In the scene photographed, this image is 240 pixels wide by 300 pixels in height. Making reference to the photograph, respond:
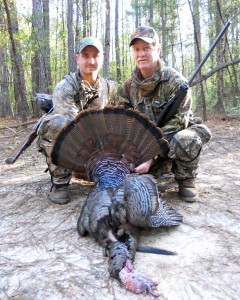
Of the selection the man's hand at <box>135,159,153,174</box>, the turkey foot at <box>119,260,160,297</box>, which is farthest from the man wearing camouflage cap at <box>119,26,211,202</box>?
the turkey foot at <box>119,260,160,297</box>

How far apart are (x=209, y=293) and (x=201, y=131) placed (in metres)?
2.02

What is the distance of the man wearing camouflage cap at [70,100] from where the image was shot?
3557 millimetres

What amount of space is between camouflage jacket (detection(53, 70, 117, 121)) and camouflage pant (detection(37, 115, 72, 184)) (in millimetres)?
119

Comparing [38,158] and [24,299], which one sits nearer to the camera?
[24,299]

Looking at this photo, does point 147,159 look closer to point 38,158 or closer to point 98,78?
point 98,78

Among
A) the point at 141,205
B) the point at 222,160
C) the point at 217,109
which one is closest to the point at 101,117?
the point at 141,205

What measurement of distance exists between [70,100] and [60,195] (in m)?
1.10

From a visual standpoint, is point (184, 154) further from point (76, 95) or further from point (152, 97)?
point (76, 95)

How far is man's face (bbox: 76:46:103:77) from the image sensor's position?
12.1 ft

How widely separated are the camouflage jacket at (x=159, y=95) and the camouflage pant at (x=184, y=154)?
0.17 metres

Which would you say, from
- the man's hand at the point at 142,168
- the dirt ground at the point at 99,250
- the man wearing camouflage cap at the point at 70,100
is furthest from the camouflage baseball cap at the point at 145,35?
the dirt ground at the point at 99,250

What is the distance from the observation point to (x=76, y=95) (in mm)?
3730

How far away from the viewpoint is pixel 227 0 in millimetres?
11219

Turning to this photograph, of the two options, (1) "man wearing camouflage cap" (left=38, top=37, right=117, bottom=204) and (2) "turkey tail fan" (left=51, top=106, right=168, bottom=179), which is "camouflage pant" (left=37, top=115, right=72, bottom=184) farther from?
(2) "turkey tail fan" (left=51, top=106, right=168, bottom=179)
